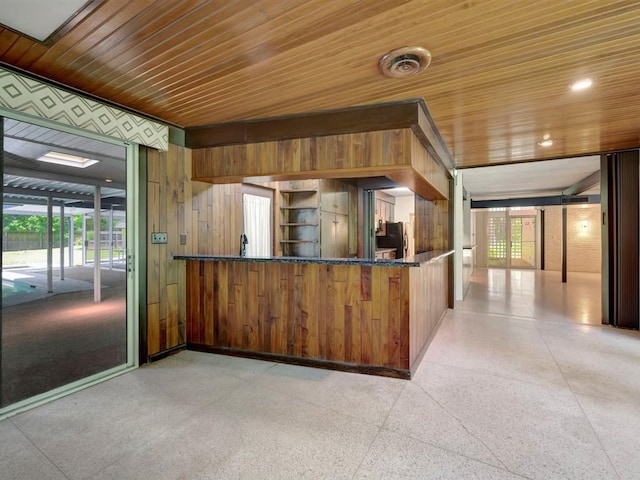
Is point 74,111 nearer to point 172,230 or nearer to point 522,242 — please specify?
point 172,230

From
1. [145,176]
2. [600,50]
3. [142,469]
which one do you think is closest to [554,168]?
[600,50]

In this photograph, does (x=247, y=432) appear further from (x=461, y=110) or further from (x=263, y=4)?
(x=461, y=110)

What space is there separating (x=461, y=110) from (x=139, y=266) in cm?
336

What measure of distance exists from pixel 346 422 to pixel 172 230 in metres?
2.50

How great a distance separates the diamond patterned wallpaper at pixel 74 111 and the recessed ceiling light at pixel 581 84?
3.60m

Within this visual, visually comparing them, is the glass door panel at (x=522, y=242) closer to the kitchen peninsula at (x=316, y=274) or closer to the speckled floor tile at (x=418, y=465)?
the kitchen peninsula at (x=316, y=274)

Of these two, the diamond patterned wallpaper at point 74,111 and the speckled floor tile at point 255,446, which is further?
the diamond patterned wallpaper at point 74,111

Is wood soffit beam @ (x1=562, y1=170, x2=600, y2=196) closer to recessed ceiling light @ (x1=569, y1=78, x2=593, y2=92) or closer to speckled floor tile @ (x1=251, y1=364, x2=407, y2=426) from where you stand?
recessed ceiling light @ (x1=569, y1=78, x2=593, y2=92)

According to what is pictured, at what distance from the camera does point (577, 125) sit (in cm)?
346

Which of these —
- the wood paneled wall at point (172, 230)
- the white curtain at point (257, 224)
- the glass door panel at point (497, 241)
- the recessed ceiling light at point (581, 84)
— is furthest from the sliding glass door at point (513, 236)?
the wood paneled wall at point (172, 230)

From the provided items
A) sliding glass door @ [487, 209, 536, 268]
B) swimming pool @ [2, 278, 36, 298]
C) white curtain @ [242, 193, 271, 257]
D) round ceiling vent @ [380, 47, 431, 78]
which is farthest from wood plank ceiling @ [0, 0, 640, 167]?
sliding glass door @ [487, 209, 536, 268]

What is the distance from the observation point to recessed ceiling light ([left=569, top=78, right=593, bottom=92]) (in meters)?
2.46

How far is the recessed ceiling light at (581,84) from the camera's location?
8.09 feet

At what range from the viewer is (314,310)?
310 centimetres
